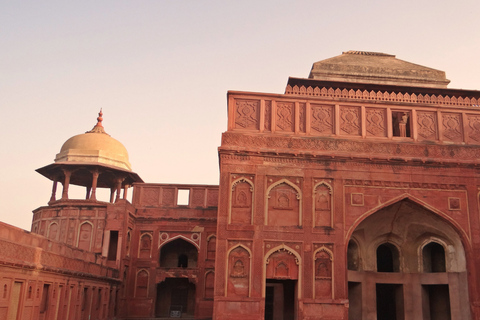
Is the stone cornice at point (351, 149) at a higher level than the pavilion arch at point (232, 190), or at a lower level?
higher

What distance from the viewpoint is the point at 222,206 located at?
45.3 feet

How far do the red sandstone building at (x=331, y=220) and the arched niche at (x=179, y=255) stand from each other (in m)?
4.50

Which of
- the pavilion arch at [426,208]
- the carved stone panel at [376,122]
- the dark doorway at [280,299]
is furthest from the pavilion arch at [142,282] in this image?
the carved stone panel at [376,122]

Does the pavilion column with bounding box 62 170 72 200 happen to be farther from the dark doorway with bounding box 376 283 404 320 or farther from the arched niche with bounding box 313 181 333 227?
the dark doorway with bounding box 376 283 404 320

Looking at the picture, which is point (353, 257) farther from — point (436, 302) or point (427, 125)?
point (427, 125)

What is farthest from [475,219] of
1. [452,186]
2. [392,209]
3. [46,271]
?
[46,271]

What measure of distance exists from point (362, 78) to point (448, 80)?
343 cm

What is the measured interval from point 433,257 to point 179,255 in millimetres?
11370

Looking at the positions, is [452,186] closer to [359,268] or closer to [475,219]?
[475,219]

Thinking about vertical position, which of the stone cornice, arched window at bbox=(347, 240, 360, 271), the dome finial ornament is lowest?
arched window at bbox=(347, 240, 360, 271)

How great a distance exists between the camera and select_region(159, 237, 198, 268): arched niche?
75.1 feet

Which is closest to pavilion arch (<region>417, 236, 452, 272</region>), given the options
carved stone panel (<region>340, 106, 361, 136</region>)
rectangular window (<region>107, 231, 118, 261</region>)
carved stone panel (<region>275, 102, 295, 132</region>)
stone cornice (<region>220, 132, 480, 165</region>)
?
stone cornice (<region>220, 132, 480, 165</region>)

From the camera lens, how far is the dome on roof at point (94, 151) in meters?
23.1

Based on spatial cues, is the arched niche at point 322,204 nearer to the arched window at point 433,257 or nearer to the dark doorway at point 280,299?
the dark doorway at point 280,299
